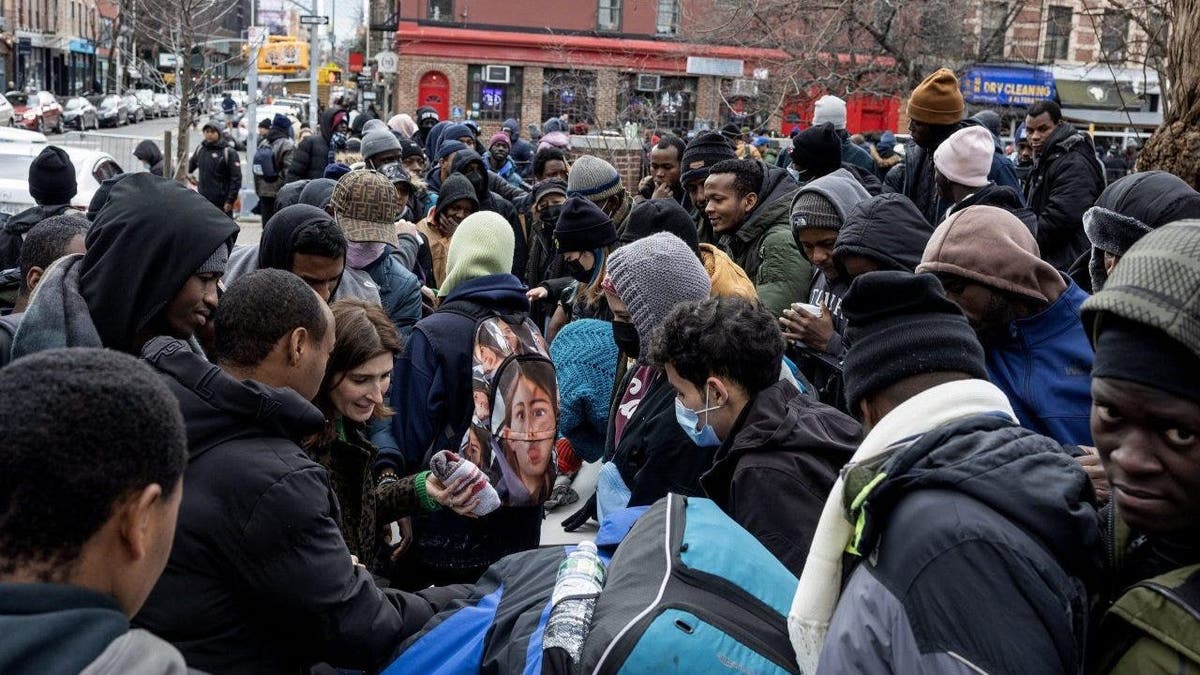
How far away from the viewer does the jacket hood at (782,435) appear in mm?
3125

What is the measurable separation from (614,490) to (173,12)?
15.9 meters

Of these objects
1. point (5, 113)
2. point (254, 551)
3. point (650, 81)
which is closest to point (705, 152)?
point (254, 551)

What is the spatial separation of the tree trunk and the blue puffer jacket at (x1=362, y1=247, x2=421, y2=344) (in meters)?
3.61

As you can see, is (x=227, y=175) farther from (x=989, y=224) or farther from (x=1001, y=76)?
(x=1001, y=76)

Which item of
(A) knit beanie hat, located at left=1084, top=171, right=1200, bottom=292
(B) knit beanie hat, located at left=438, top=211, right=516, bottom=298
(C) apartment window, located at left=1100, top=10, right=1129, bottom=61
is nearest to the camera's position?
(A) knit beanie hat, located at left=1084, top=171, right=1200, bottom=292

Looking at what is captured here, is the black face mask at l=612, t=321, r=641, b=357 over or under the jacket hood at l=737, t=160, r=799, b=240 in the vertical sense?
under

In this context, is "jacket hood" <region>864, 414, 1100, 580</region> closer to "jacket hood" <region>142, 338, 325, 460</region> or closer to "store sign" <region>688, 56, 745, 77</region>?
"jacket hood" <region>142, 338, 325, 460</region>

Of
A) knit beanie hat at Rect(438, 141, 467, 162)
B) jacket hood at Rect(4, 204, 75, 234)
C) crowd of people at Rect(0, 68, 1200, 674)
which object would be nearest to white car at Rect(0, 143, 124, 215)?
knit beanie hat at Rect(438, 141, 467, 162)

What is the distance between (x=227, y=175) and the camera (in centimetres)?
1691

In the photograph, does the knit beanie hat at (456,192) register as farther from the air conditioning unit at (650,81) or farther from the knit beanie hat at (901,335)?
the air conditioning unit at (650,81)

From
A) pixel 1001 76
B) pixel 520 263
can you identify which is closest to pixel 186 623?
pixel 520 263

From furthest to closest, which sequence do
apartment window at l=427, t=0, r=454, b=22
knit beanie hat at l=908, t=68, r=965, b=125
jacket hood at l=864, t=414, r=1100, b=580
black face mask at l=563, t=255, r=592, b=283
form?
apartment window at l=427, t=0, r=454, b=22 → knit beanie hat at l=908, t=68, r=965, b=125 → black face mask at l=563, t=255, r=592, b=283 → jacket hood at l=864, t=414, r=1100, b=580

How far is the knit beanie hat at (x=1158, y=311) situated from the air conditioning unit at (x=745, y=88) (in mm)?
24724

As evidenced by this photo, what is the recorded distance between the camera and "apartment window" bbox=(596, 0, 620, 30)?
150 feet
